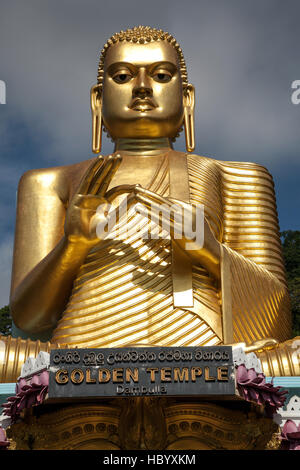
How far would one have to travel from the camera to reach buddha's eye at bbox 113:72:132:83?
691cm

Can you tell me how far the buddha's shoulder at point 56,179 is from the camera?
22.5 ft

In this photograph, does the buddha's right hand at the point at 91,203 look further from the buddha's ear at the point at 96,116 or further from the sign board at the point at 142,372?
the buddha's ear at the point at 96,116

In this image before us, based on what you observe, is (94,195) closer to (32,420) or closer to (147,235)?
(147,235)

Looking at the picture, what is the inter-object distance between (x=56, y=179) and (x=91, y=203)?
1396 millimetres

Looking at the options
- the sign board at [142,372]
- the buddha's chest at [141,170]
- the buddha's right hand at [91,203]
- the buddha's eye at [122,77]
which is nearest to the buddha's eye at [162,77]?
the buddha's eye at [122,77]

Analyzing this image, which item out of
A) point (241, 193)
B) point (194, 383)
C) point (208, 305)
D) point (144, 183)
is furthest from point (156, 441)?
point (241, 193)

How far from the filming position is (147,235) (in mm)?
6176

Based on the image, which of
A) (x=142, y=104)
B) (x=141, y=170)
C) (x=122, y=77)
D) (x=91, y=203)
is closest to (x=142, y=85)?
(x=142, y=104)

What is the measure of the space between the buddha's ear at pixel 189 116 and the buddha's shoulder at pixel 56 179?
97 centimetres

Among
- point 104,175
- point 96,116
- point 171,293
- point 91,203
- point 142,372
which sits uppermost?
point 96,116

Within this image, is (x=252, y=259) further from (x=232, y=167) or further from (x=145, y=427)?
(x=145, y=427)

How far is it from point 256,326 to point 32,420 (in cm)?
209

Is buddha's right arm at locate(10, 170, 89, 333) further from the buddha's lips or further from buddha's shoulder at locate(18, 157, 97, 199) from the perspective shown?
the buddha's lips

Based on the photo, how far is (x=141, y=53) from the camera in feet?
22.8
